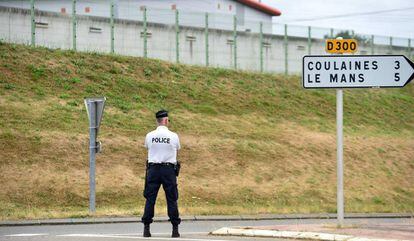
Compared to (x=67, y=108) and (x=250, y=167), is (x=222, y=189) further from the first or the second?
(x=67, y=108)

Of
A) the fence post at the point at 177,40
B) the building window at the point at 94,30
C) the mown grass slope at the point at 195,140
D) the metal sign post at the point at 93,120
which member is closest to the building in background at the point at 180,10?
the fence post at the point at 177,40

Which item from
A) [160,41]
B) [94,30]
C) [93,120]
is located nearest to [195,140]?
[94,30]

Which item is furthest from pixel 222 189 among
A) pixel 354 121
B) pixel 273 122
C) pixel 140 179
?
pixel 354 121

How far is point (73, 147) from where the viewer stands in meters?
30.2

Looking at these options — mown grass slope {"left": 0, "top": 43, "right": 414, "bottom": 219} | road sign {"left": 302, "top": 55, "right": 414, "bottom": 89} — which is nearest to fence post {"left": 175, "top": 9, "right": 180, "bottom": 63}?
mown grass slope {"left": 0, "top": 43, "right": 414, "bottom": 219}

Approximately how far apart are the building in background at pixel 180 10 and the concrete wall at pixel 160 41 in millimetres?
759

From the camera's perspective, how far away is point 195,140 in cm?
3409

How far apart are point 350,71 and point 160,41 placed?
30.4m

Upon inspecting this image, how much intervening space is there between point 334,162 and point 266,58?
1528 cm

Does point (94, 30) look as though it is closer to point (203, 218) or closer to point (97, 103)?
point (97, 103)

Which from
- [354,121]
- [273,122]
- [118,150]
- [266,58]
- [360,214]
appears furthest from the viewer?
[266,58]

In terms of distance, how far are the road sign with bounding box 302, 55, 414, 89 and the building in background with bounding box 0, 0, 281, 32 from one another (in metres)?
29.0

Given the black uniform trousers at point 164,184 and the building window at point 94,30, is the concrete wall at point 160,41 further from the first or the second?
the black uniform trousers at point 164,184

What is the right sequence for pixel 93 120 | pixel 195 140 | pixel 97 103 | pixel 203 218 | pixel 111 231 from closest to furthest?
pixel 111 231, pixel 203 218, pixel 97 103, pixel 93 120, pixel 195 140
